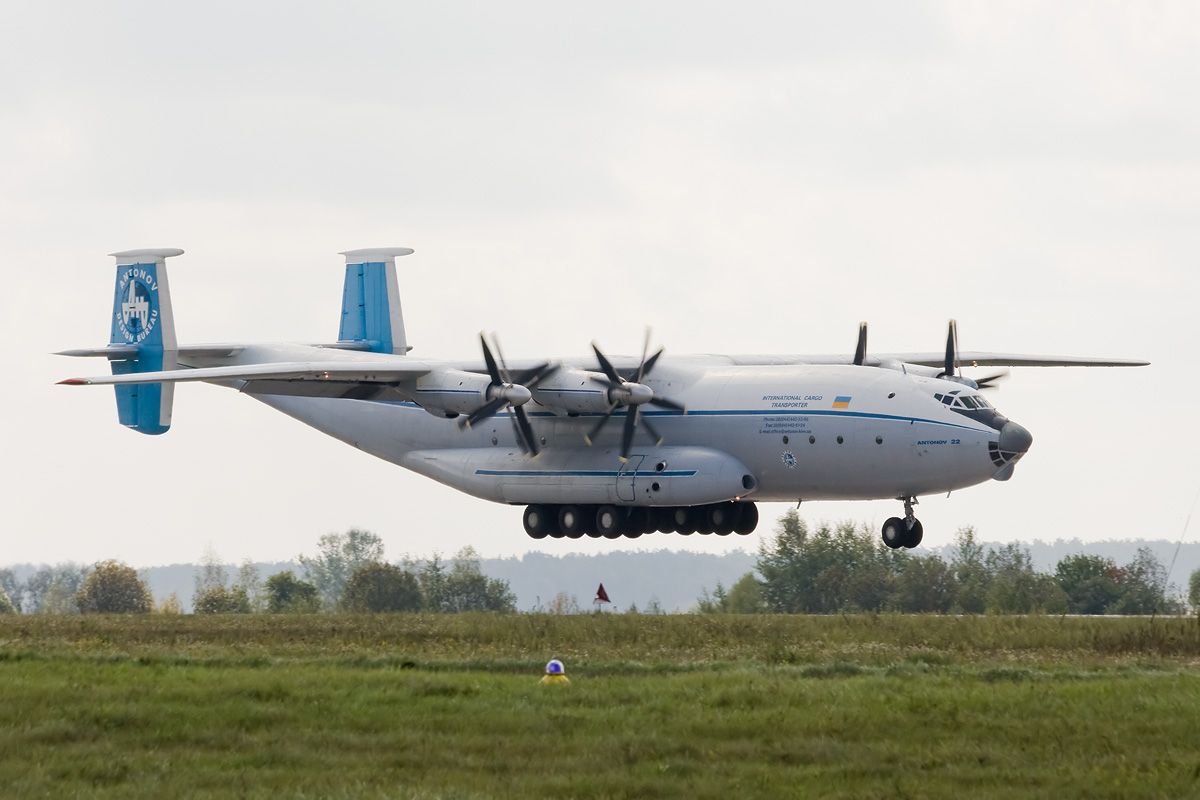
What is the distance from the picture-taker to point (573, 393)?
40562 mm

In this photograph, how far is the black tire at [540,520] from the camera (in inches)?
1719

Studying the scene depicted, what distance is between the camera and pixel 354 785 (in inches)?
647

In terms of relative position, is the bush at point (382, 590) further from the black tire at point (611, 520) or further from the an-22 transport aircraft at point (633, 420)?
the black tire at point (611, 520)

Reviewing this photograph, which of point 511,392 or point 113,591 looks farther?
point 113,591

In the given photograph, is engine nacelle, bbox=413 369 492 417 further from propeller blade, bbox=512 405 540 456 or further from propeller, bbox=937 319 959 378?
propeller, bbox=937 319 959 378

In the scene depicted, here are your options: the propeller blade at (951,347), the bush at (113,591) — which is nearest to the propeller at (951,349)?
the propeller blade at (951,347)

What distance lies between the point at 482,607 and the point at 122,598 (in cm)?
1075

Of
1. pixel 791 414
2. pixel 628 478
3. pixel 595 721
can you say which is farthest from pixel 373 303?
pixel 595 721

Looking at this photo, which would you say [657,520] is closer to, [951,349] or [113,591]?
[951,349]

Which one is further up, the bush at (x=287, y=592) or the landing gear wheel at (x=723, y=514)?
the landing gear wheel at (x=723, y=514)

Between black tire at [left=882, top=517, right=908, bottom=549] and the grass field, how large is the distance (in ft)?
35.0

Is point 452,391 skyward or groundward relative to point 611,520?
skyward

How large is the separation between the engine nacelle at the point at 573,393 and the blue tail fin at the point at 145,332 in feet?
36.2

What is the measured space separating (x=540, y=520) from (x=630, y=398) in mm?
5283
